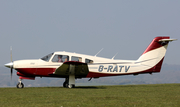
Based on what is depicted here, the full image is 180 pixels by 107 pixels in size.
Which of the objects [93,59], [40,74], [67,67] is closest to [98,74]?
[93,59]

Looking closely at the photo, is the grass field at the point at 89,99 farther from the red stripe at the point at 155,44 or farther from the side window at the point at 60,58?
the red stripe at the point at 155,44

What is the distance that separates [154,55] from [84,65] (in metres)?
5.42

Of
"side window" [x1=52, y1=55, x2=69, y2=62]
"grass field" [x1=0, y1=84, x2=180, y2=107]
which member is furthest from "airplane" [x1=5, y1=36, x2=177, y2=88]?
"grass field" [x1=0, y1=84, x2=180, y2=107]

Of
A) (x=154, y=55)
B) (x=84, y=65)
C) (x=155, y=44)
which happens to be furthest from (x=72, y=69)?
(x=155, y=44)

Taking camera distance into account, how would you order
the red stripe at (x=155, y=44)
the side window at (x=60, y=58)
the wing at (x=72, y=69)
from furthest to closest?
the red stripe at (x=155, y=44)
the side window at (x=60, y=58)
the wing at (x=72, y=69)

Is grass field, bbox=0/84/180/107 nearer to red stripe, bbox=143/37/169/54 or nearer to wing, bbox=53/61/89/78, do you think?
wing, bbox=53/61/89/78

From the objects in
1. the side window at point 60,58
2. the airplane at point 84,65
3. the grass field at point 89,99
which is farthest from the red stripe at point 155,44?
the grass field at point 89,99

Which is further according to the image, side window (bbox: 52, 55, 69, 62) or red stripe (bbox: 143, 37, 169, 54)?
red stripe (bbox: 143, 37, 169, 54)

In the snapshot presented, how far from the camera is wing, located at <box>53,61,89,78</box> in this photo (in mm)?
16352

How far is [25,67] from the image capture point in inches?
676

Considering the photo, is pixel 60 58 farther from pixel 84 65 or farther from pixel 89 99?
pixel 89 99

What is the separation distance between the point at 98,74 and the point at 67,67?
2.56 m

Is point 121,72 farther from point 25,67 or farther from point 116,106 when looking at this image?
point 116,106

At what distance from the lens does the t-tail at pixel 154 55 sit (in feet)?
62.0
